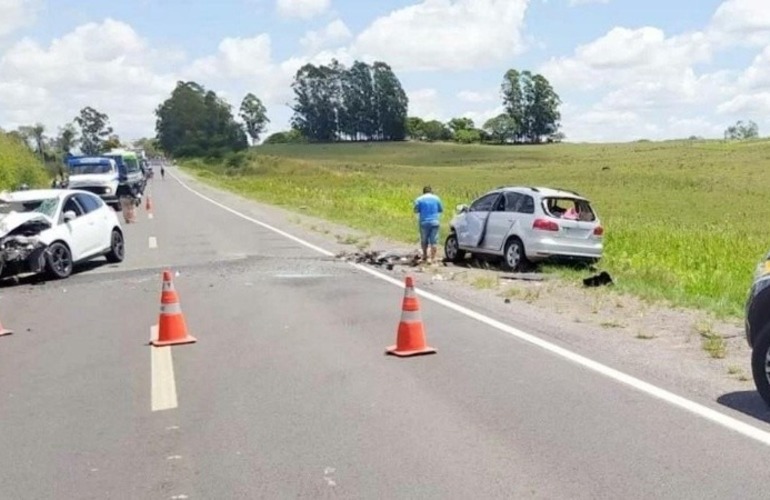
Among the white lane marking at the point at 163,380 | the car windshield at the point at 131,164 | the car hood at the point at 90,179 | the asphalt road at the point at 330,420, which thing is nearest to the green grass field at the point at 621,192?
the asphalt road at the point at 330,420

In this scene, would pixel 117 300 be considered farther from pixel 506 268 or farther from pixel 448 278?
pixel 506 268

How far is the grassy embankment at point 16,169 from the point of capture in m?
41.7

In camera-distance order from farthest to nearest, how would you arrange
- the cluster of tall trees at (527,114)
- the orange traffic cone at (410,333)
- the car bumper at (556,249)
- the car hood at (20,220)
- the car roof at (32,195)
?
the cluster of tall trees at (527,114) → the car roof at (32,195) → the car bumper at (556,249) → the car hood at (20,220) → the orange traffic cone at (410,333)

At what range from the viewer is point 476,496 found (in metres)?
5.10

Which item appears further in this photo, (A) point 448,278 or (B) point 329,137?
(B) point 329,137

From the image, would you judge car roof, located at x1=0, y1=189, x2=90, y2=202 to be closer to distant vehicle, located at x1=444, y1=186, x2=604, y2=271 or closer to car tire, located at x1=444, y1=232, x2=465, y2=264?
car tire, located at x1=444, y1=232, x2=465, y2=264

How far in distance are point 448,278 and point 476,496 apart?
10.8 m

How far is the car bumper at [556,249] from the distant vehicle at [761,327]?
9.90 m

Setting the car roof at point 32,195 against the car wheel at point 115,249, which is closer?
the car roof at point 32,195

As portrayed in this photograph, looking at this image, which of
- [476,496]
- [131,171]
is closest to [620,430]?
[476,496]

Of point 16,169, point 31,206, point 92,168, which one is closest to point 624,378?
point 31,206

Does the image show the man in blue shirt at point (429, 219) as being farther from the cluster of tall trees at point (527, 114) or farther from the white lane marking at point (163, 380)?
the cluster of tall trees at point (527, 114)

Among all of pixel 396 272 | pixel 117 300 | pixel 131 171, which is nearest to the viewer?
pixel 117 300

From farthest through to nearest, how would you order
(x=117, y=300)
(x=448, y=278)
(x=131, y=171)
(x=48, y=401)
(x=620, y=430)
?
1. (x=131, y=171)
2. (x=448, y=278)
3. (x=117, y=300)
4. (x=48, y=401)
5. (x=620, y=430)
